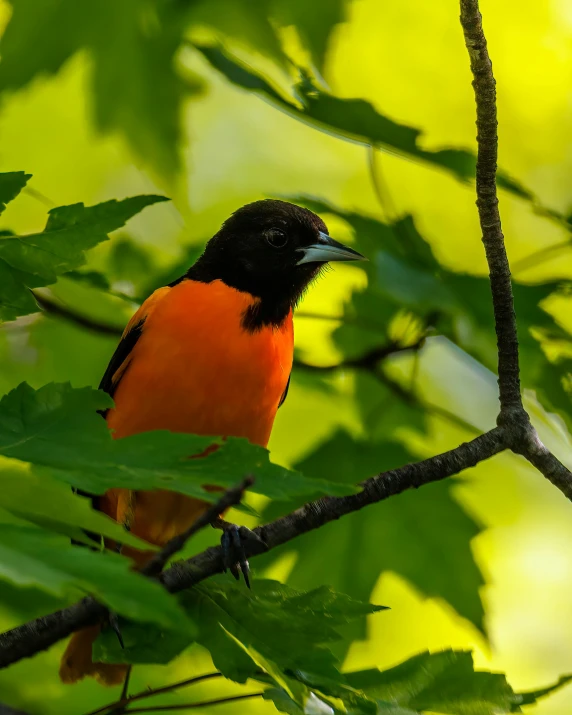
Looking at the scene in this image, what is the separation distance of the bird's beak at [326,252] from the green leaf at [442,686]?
144 centimetres

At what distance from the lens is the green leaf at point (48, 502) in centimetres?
123

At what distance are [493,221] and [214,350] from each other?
4.10 ft

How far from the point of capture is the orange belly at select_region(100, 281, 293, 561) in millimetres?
2881

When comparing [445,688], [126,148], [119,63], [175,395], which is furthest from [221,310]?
[445,688]

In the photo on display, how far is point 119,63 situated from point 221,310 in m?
0.90

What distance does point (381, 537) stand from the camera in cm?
292

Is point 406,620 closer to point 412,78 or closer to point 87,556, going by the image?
point 412,78

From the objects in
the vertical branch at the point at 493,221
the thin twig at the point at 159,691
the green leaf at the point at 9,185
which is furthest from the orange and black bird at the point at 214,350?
the green leaf at the point at 9,185

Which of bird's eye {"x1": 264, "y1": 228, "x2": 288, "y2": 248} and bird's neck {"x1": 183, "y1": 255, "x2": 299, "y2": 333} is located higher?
bird's eye {"x1": 264, "y1": 228, "x2": 288, "y2": 248}

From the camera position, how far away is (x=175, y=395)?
2.88 metres

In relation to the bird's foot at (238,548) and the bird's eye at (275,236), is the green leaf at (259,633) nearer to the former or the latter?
the bird's foot at (238,548)

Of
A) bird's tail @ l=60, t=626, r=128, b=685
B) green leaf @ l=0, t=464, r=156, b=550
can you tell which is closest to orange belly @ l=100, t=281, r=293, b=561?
bird's tail @ l=60, t=626, r=128, b=685

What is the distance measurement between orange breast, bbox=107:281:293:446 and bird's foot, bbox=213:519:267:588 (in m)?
0.62

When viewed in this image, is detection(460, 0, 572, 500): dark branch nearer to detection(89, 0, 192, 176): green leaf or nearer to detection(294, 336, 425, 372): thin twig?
detection(294, 336, 425, 372): thin twig
